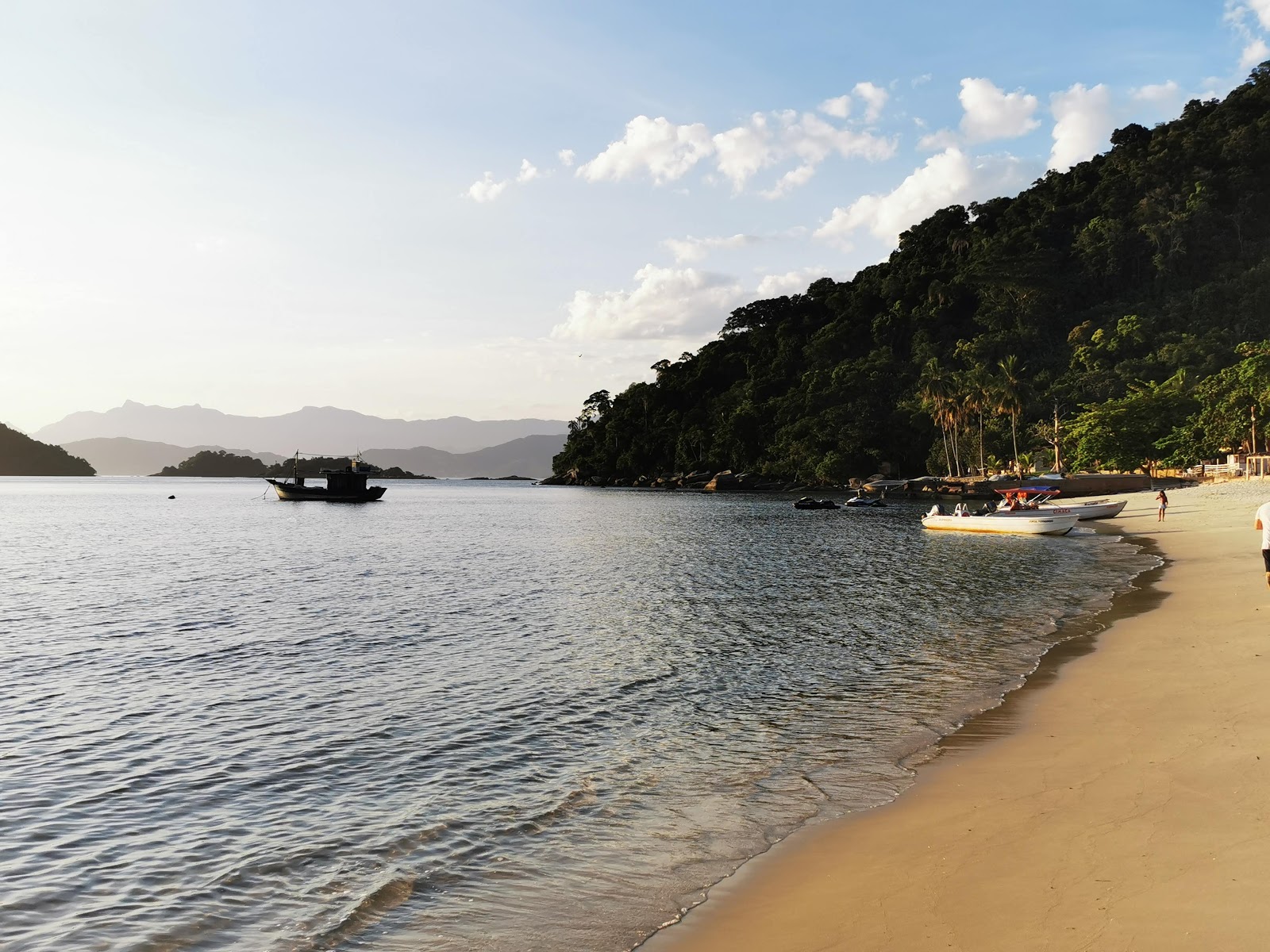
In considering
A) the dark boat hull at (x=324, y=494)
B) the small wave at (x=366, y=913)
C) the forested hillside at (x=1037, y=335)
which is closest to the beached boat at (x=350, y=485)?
the dark boat hull at (x=324, y=494)

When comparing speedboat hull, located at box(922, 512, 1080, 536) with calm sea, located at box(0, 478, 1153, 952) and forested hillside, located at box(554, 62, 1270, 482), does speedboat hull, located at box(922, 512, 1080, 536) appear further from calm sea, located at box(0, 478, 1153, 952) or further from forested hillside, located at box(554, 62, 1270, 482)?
forested hillside, located at box(554, 62, 1270, 482)

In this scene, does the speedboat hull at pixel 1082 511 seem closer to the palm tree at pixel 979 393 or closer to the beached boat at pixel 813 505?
the beached boat at pixel 813 505

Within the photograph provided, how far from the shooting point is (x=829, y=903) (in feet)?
23.9

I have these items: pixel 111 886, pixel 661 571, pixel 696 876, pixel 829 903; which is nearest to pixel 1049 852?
pixel 829 903

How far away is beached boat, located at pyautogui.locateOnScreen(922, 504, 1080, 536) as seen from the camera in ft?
165

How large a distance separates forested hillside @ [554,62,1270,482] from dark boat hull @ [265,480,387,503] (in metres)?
71.7

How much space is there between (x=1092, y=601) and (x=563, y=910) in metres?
23.2

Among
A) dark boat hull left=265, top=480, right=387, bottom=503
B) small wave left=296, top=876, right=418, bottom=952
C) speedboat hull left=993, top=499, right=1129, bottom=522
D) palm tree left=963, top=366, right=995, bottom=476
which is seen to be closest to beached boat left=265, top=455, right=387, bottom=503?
dark boat hull left=265, top=480, right=387, bottom=503

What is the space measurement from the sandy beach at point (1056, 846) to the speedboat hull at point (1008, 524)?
38.3 metres

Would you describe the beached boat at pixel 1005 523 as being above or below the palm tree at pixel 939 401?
below

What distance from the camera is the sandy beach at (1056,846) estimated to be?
21.2 ft

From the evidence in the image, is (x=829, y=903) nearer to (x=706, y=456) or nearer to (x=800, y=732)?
(x=800, y=732)

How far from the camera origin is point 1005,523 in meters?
53.1

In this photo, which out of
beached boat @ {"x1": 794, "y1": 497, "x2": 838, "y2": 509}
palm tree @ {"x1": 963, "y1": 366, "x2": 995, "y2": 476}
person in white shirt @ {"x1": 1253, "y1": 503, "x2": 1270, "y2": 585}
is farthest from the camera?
palm tree @ {"x1": 963, "y1": 366, "x2": 995, "y2": 476}
